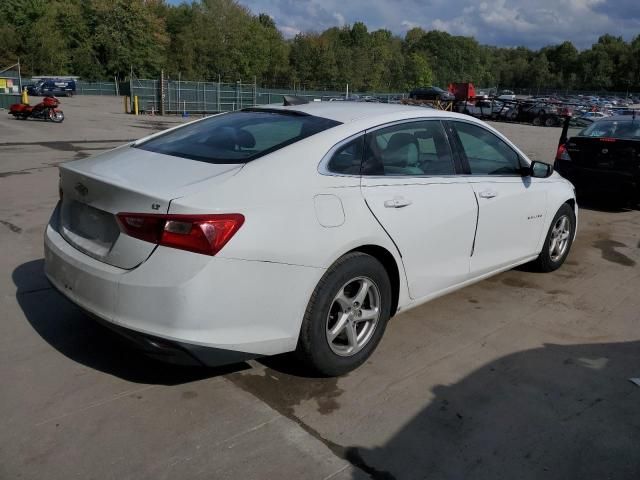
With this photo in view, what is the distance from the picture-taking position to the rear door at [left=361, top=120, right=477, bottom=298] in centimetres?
343

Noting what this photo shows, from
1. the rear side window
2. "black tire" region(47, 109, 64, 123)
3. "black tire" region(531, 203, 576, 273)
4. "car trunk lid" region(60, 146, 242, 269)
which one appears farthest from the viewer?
Answer: "black tire" region(47, 109, 64, 123)

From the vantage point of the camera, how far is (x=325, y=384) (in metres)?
3.29

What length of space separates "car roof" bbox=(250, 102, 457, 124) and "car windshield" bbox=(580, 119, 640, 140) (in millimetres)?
5726

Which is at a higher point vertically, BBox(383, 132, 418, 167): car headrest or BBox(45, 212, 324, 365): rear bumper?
BBox(383, 132, 418, 167): car headrest

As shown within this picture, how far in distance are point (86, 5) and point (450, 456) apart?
88350 mm

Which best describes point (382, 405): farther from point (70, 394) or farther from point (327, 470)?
point (70, 394)

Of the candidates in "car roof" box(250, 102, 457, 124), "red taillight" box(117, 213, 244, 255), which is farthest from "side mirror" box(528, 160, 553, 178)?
"red taillight" box(117, 213, 244, 255)

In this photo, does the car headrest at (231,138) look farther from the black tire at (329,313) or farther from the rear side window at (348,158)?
the black tire at (329,313)

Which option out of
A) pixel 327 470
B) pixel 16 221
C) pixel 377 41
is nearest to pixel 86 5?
pixel 377 41

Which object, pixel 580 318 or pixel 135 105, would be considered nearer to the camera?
pixel 580 318

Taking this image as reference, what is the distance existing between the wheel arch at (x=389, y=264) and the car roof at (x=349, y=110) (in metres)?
0.80

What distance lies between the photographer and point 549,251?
17.5 feet

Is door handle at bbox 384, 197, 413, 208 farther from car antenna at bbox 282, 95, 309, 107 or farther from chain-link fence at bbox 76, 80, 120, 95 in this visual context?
chain-link fence at bbox 76, 80, 120, 95

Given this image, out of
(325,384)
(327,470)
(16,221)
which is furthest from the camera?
(16,221)
